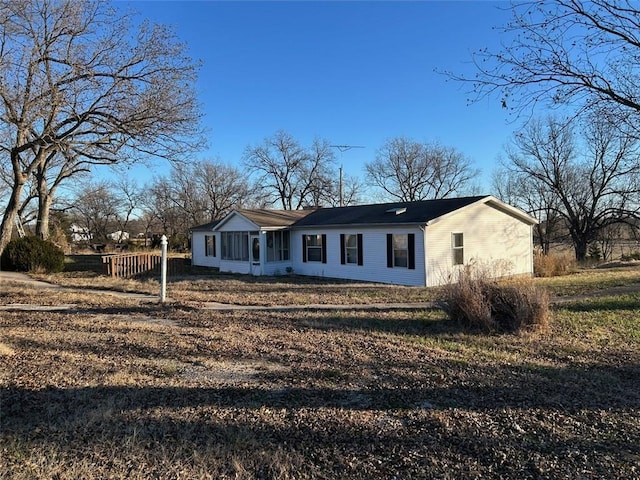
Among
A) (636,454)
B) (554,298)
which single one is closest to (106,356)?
(636,454)

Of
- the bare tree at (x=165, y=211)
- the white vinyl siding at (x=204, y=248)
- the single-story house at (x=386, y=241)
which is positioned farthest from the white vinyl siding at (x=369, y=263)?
the bare tree at (x=165, y=211)

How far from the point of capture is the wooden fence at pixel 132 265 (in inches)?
795

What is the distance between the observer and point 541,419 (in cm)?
411

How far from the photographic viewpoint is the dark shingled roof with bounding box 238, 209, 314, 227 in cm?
2258

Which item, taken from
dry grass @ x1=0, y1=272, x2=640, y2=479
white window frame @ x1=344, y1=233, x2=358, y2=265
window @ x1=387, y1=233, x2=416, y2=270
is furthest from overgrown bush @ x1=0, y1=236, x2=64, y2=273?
dry grass @ x1=0, y1=272, x2=640, y2=479

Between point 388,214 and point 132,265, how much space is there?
11348 mm

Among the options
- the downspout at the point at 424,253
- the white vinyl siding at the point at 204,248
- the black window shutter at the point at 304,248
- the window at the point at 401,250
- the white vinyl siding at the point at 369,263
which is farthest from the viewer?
the white vinyl siding at the point at 204,248

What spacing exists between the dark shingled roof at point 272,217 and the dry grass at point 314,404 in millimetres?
14837

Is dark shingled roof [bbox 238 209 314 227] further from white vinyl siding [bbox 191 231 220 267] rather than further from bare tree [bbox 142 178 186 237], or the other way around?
bare tree [bbox 142 178 186 237]

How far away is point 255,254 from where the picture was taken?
75.5 ft

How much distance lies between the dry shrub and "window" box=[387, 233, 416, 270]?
8041 millimetres

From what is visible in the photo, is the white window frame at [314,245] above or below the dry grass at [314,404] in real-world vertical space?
above

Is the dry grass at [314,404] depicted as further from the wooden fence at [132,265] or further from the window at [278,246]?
the window at [278,246]

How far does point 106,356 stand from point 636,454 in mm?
5551
